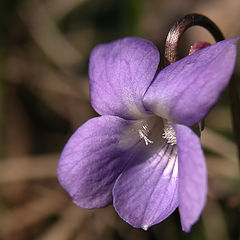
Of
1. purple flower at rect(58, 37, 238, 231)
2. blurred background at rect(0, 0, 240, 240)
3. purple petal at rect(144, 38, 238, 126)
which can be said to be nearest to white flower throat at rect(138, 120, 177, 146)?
purple flower at rect(58, 37, 238, 231)

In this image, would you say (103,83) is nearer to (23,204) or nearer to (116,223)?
(116,223)

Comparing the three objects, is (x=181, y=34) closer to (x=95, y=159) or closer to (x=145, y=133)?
(x=145, y=133)

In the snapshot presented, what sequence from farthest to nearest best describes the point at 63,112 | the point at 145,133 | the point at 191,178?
the point at 63,112
the point at 145,133
the point at 191,178

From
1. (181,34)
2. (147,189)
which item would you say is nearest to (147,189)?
(147,189)

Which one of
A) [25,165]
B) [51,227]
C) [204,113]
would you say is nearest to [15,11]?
[25,165]

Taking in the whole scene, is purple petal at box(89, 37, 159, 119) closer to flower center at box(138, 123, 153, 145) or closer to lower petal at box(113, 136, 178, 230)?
flower center at box(138, 123, 153, 145)

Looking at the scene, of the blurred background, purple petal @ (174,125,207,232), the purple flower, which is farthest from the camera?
the blurred background
